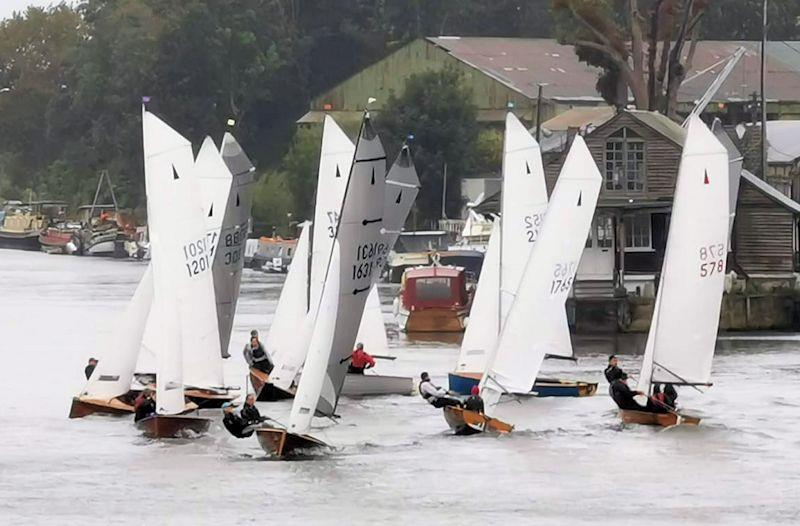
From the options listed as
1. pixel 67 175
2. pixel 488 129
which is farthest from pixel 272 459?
pixel 67 175

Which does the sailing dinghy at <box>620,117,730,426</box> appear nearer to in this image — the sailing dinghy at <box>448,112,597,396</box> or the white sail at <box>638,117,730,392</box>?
the white sail at <box>638,117,730,392</box>

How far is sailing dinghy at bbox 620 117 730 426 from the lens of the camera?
41500 mm

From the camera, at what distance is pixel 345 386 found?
1757 inches

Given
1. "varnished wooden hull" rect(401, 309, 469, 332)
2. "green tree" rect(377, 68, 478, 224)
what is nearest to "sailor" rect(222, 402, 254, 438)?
"varnished wooden hull" rect(401, 309, 469, 332)

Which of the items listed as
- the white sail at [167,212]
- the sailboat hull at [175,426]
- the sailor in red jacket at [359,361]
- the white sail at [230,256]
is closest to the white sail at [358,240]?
the sailboat hull at [175,426]

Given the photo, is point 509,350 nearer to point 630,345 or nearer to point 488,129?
point 630,345

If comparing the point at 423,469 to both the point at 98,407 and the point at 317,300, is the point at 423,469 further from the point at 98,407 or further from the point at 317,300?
the point at 317,300

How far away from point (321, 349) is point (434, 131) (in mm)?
72886

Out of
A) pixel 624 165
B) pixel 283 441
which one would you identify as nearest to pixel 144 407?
pixel 283 441

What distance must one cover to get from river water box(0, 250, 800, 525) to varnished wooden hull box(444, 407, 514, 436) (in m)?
0.23

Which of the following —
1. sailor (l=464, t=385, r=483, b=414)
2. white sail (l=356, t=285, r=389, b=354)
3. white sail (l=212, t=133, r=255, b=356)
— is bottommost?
sailor (l=464, t=385, r=483, b=414)

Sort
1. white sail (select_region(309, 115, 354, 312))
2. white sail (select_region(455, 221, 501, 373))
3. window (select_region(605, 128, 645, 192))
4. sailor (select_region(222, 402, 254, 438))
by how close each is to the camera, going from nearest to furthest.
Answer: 1. sailor (select_region(222, 402, 254, 438))
2. white sail (select_region(455, 221, 501, 373))
3. white sail (select_region(309, 115, 354, 312))
4. window (select_region(605, 128, 645, 192))

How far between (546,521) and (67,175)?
418 feet

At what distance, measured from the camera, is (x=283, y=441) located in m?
35.2
